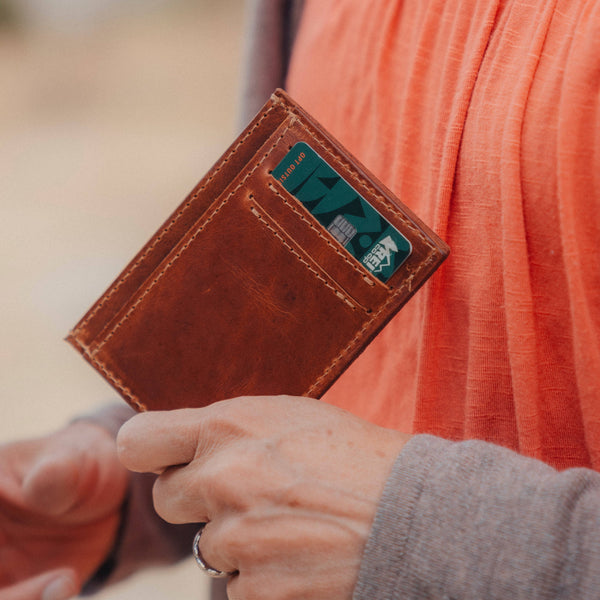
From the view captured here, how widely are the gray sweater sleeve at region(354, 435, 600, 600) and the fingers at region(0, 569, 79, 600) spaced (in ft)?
1.21

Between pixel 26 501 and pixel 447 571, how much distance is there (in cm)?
43

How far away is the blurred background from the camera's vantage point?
203cm

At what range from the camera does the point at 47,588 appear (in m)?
0.59

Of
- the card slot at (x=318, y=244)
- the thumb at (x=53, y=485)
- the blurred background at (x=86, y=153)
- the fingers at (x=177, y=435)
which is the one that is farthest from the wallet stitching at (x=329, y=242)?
the blurred background at (x=86, y=153)

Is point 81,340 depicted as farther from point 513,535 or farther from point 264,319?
point 513,535

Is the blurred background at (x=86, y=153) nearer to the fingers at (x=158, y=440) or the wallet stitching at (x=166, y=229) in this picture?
the wallet stitching at (x=166, y=229)

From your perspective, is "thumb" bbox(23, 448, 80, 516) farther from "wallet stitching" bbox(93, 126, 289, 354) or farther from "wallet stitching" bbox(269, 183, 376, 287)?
"wallet stitching" bbox(269, 183, 376, 287)

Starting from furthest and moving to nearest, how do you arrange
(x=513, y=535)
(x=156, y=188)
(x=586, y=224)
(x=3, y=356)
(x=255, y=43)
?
(x=156, y=188), (x=3, y=356), (x=255, y=43), (x=586, y=224), (x=513, y=535)

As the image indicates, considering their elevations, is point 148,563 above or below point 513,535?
below

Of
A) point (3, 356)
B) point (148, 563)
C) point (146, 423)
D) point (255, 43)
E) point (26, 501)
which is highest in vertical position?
point (255, 43)

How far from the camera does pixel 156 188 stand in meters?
2.54

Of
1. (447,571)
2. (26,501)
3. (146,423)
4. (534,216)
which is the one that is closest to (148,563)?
(26,501)

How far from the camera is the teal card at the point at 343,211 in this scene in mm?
465

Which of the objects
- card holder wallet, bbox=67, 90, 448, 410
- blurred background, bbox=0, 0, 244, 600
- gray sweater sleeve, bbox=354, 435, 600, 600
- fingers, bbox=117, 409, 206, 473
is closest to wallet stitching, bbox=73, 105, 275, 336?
card holder wallet, bbox=67, 90, 448, 410
